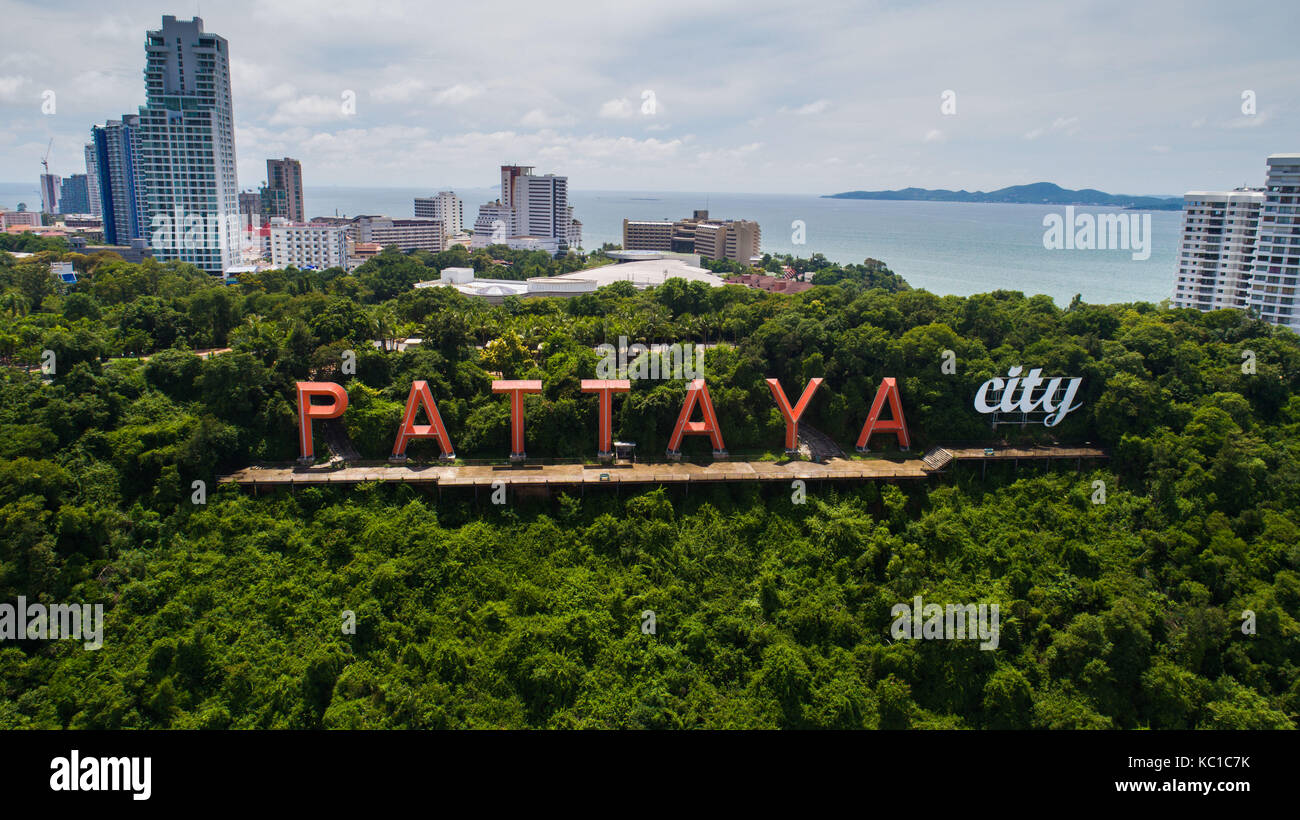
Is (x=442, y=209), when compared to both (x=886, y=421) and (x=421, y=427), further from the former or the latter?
(x=886, y=421)

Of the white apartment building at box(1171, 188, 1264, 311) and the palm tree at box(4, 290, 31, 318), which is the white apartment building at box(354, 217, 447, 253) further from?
the white apartment building at box(1171, 188, 1264, 311)

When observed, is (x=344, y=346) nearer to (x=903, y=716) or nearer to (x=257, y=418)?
(x=257, y=418)

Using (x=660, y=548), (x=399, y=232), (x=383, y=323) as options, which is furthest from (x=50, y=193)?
(x=660, y=548)

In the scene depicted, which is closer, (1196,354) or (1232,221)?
(1196,354)

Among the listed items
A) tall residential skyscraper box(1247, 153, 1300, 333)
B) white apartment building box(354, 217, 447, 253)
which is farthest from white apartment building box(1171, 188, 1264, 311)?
white apartment building box(354, 217, 447, 253)

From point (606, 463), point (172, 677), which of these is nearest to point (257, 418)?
point (172, 677)

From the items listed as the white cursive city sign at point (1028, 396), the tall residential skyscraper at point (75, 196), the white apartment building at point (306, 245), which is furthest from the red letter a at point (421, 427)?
the tall residential skyscraper at point (75, 196)

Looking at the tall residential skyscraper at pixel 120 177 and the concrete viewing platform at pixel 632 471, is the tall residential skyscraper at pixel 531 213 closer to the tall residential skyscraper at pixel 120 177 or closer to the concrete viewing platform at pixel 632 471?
the tall residential skyscraper at pixel 120 177
